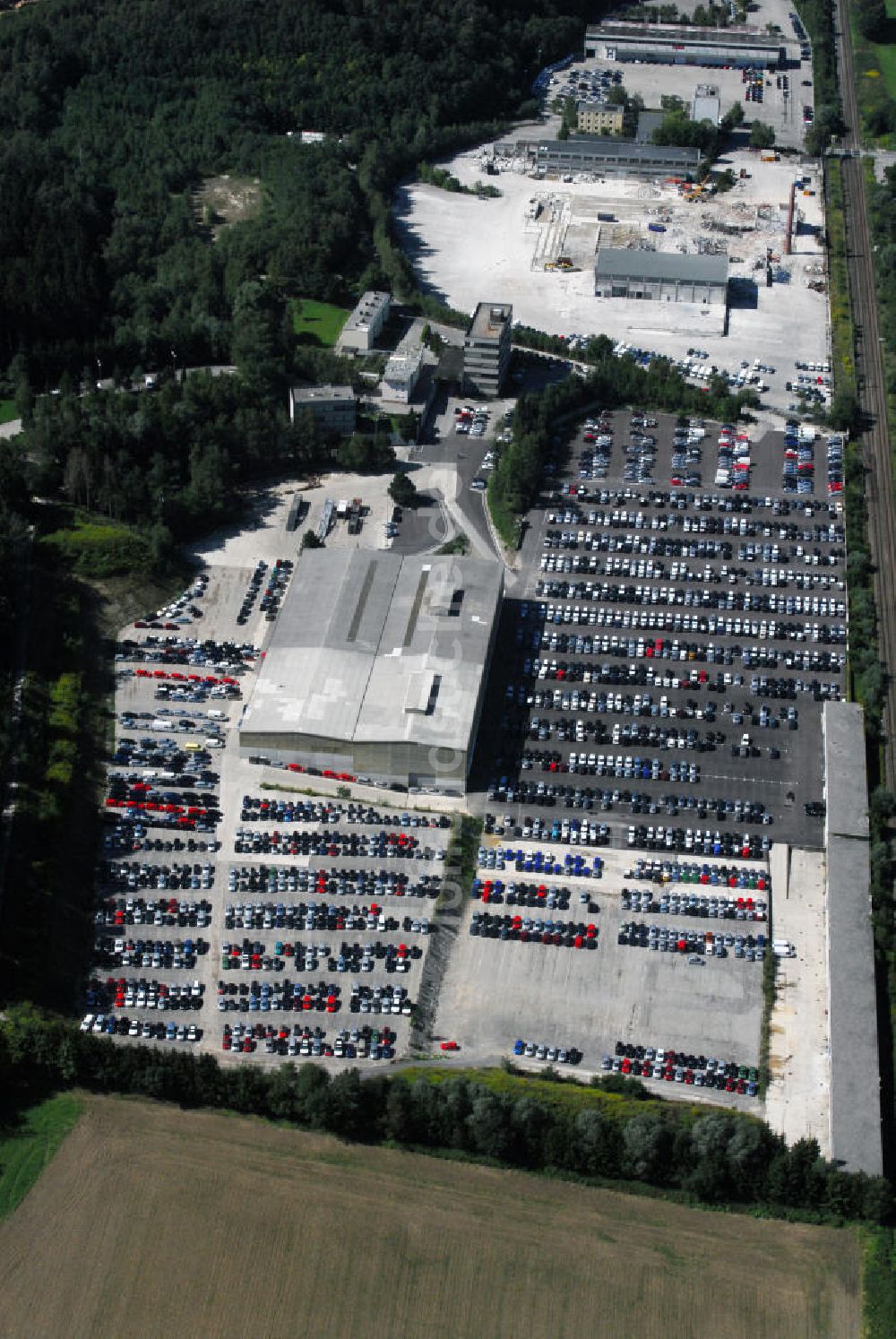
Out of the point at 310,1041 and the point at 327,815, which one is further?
the point at 327,815

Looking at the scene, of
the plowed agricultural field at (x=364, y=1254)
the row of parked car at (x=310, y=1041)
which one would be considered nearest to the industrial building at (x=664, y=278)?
the row of parked car at (x=310, y=1041)

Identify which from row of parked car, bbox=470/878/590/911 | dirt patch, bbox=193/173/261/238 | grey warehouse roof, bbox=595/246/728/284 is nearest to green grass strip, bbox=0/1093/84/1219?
row of parked car, bbox=470/878/590/911

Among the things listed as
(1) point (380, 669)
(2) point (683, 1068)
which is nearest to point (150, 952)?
(1) point (380, 669)

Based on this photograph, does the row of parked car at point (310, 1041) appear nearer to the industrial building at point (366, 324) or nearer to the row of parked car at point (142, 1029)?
the row of parked car at point (142, 1029)

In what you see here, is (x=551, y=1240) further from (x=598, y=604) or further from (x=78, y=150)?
(x=78, y=150)

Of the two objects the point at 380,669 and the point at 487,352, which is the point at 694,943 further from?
the point at 487,352
